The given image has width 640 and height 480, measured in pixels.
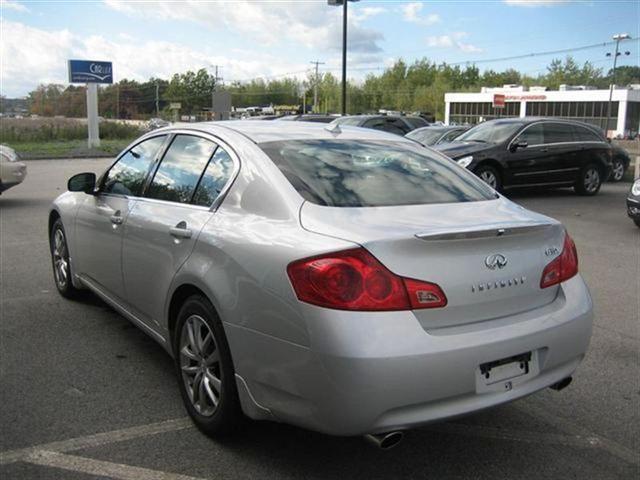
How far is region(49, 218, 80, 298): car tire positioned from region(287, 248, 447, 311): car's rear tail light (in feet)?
11.7

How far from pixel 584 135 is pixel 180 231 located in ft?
41.3

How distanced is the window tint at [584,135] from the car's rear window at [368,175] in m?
11.1

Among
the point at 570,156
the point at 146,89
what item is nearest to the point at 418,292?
the point at 570,156

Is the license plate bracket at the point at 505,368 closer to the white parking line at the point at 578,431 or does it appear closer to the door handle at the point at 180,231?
the white parking line at the point at 578,431

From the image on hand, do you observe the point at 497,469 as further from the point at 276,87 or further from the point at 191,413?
the point at 276,87

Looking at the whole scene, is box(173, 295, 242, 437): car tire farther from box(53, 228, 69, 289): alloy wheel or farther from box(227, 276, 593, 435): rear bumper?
box(53, 228, 69, 289): alloy wheel

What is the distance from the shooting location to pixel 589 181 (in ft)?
46.0

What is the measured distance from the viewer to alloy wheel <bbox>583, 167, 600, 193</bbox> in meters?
13.9

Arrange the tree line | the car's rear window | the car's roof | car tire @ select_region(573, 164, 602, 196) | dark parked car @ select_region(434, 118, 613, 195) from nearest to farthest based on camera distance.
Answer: the car's rear window → the car's roof → dark parked car @ select_region(434, 118, 613, 195) → car tire @ select_region(573, 164, 602, 196) → the tree line

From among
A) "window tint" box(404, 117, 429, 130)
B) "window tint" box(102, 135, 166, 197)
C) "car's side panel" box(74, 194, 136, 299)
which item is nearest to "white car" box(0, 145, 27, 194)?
"car's side panel" box(74, 194, 136, 299)

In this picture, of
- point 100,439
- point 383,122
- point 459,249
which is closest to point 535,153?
point 383,122

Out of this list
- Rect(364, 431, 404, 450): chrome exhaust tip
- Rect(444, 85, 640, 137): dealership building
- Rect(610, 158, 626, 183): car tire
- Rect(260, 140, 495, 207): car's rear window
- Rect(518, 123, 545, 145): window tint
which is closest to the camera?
Rect(364, 431, 404, 450): chrome exhaust tip

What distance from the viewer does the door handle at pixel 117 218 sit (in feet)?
14.1

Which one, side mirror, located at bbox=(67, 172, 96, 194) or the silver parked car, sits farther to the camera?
side mirror, located at bbox=(67, 172, 96, 194)
